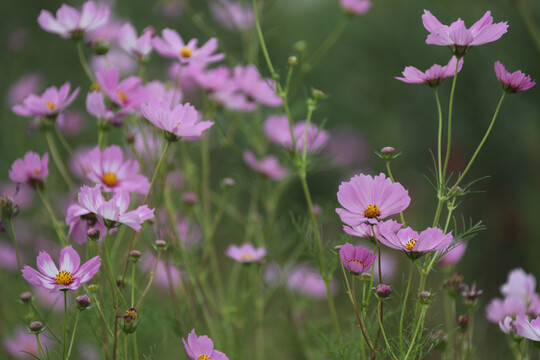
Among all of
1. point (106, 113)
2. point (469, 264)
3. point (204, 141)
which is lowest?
point (469, 264)

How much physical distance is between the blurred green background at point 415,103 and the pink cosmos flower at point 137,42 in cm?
85

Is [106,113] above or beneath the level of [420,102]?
above

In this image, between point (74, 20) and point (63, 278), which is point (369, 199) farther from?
point (74, 20)

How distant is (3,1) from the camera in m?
2.42

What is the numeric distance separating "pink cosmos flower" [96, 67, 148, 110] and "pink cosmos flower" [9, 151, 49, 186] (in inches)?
4.5

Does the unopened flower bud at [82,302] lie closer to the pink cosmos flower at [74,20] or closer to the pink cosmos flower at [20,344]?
the pink cosmos flower at [74,20]

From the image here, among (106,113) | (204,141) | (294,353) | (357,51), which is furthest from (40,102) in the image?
(357,51)

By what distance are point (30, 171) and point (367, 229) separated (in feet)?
1.38

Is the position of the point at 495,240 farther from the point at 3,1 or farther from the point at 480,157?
the point at 3,1

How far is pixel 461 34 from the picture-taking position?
0.57 m

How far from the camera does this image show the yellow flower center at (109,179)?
0.74m

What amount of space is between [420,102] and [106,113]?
203 centimetres

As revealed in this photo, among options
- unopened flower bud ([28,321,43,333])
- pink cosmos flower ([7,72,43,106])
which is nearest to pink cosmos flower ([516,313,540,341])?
unopened flower bud ([28,321,43,333])

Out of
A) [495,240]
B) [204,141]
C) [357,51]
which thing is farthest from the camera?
[357,51]
